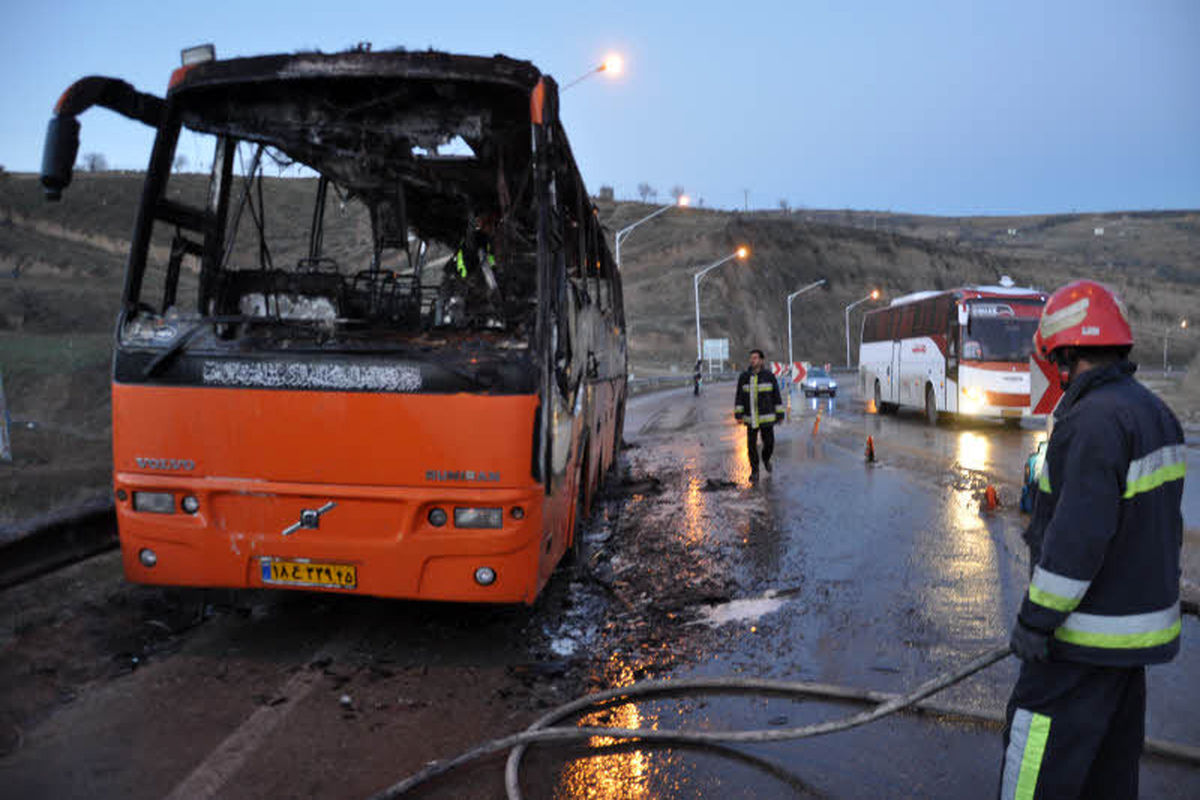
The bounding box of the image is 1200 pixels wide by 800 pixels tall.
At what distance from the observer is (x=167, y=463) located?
535cm

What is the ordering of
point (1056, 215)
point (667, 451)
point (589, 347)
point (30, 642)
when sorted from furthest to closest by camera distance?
point (1056, 215), point (667, 451), point (589, 347), point (30, 642)

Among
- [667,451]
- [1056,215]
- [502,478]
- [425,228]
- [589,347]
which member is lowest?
[667,451]

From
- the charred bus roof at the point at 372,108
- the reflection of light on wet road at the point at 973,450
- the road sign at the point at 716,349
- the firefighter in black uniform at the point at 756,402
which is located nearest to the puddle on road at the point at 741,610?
→ the charred bus roof at the point at 372,108

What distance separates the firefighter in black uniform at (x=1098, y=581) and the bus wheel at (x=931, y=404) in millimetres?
23200

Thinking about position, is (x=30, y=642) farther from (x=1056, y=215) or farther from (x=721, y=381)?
(x=1056, y=215)

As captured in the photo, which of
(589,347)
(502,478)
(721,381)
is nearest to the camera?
(502,478)

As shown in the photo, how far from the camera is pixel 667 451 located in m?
17.9

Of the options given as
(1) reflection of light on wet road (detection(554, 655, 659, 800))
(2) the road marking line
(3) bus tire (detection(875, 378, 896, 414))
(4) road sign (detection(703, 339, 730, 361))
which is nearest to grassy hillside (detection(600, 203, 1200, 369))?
(4) road sign (detection(703, 339, 730, 361))

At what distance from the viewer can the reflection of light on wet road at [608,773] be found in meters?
3.81

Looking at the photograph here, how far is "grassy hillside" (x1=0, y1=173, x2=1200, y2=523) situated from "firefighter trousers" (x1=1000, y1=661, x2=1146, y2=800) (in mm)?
4349

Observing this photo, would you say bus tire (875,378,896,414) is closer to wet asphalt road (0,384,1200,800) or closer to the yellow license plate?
wet asphalt road (0,384,1200,800)

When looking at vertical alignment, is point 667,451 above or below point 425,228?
below

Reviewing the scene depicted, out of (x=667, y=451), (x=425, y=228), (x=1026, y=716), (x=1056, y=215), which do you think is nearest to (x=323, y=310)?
(x=425, y=228)

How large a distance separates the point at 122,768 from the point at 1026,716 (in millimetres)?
3588
